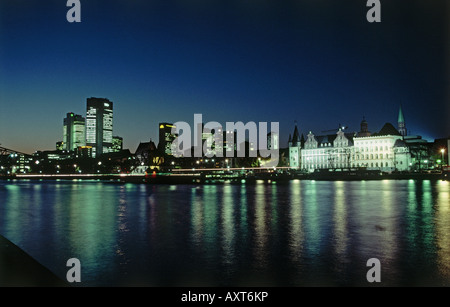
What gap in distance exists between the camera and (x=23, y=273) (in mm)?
7277

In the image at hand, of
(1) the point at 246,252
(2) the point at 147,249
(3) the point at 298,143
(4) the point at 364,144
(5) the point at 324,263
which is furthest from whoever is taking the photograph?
(3) the point at 298,143

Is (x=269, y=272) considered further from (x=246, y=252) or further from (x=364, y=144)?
(x=364, y=144)

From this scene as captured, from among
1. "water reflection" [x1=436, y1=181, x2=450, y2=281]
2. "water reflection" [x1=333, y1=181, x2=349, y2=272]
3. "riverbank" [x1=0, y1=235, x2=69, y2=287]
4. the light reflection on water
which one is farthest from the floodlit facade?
"riverbank" [x1=0, y1=235, x2=69, y2=287]

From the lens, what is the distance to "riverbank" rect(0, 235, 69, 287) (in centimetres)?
669

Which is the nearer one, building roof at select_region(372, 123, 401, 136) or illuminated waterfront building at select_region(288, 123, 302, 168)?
building roof at select_region(372, 123, 401, 136)

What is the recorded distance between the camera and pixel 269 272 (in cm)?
784

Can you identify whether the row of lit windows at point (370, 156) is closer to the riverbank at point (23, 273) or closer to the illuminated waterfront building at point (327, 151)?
the illuminated waterfront building at point (327, 151)

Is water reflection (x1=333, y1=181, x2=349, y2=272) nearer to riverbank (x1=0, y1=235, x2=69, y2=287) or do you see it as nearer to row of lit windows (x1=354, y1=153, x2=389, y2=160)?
riverbank (x1=0, y1=235, x2=69, y2=287)

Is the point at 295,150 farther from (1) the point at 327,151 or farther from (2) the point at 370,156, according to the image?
(2) the point at 370,156
